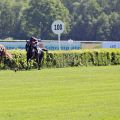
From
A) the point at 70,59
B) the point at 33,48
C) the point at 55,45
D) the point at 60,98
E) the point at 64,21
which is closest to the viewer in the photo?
the point at 60,98

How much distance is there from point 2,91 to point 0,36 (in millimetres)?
68264

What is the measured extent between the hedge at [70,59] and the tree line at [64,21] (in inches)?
1838

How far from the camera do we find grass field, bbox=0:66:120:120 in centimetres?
1169

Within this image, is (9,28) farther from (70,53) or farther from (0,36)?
(70,53)

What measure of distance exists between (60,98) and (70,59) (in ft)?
54.1

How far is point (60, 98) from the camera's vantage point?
14570mm

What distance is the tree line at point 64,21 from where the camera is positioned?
79812 mm

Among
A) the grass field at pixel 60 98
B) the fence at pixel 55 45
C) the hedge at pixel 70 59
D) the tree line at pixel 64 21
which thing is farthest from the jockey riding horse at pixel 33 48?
the tree line at pixel 64 21

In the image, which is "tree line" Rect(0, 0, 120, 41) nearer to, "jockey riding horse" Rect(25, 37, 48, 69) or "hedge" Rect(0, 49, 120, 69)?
"hedge" Rect(0, 49, 120, 69)

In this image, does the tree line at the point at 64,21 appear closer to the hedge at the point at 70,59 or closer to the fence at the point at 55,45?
the fence at the point at 55,45

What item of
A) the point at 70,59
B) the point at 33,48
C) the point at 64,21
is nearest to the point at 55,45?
the point at 70,59

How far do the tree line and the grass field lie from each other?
59.0m

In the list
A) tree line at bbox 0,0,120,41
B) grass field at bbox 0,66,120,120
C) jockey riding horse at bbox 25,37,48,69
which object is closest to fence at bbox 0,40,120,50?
jockey riding horse at bbox 25,37,48,69

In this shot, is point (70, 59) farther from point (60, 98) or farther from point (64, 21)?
point (64, 21)
